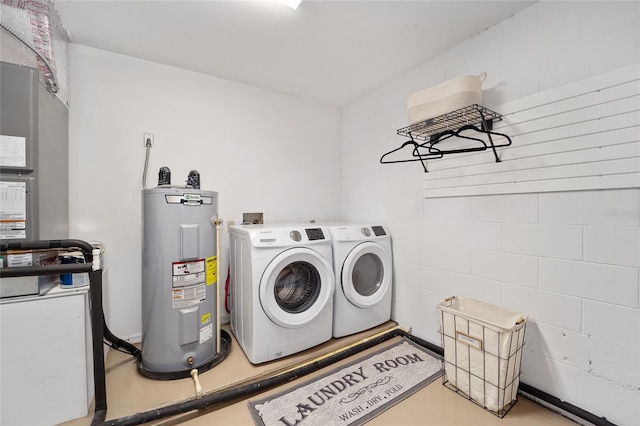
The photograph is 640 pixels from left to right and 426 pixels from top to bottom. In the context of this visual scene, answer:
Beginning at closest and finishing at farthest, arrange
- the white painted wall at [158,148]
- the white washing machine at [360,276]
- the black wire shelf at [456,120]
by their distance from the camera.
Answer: the black wire shelf at [456,120], the white painted wall at [158,148], the white washing machine at [360,276]

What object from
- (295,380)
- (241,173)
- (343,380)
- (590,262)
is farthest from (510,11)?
(295,380)

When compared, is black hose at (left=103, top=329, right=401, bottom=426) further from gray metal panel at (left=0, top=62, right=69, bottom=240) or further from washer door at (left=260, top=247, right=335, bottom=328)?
gray metal panel at (left=0, top=62, right=69, bottom=240)

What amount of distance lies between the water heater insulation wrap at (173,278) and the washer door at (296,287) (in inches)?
18.1

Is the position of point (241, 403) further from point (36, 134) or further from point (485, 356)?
point (36, 134)

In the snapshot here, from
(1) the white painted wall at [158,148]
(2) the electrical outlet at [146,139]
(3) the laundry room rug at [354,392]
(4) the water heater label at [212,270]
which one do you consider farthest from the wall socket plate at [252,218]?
(3) the laundry room rug at [354,392]

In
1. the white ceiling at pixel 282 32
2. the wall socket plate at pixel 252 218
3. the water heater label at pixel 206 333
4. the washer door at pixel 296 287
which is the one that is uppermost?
the white ceiling at pixel 282 32

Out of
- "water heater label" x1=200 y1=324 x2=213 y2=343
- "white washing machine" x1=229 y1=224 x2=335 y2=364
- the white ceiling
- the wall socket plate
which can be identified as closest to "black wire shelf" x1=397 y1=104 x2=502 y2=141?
the white ceiling

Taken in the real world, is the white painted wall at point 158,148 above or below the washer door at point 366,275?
above

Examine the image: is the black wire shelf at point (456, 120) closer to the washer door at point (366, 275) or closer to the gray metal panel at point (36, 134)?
the washer door at point (366, 275)

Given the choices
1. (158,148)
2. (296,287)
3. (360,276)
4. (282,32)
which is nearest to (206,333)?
(296,287)

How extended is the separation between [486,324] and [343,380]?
3.06ft

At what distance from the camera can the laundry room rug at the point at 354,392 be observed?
53.5 inches

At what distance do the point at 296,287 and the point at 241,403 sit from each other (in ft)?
2.61

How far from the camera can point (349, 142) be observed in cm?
294
